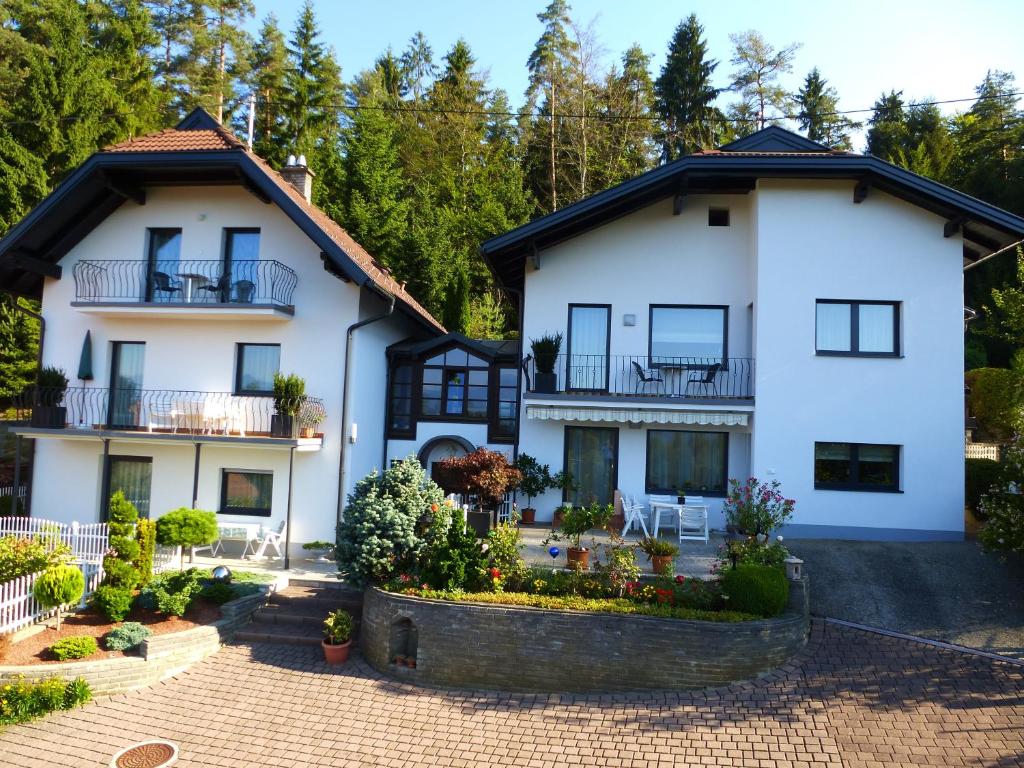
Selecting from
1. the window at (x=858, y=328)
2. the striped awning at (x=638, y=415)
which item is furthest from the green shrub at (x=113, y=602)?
the window at (x=858, y=328)

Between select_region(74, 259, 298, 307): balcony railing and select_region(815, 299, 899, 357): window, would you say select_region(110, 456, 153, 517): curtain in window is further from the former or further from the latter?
select_region(815, 299, 899, 357): window

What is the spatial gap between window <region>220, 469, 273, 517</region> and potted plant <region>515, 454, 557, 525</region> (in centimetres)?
642

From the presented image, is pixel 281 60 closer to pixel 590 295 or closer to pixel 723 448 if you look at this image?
pixel 590 295

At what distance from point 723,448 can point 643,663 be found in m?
8.31

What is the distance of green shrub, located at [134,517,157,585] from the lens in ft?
42.0

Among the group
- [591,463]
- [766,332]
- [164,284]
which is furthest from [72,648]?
[766,332]

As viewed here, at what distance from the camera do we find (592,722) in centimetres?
917

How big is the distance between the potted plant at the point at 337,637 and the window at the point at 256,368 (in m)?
7.66

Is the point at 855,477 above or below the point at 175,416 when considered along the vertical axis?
below

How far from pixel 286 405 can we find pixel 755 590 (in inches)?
427

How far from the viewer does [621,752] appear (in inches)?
331

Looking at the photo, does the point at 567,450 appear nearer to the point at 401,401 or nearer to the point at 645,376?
the point at 645,376

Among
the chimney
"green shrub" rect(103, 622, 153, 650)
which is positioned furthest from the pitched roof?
"green shrub" rect(103, 622, 153, 650)

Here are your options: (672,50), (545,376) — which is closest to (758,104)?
(672,50)
